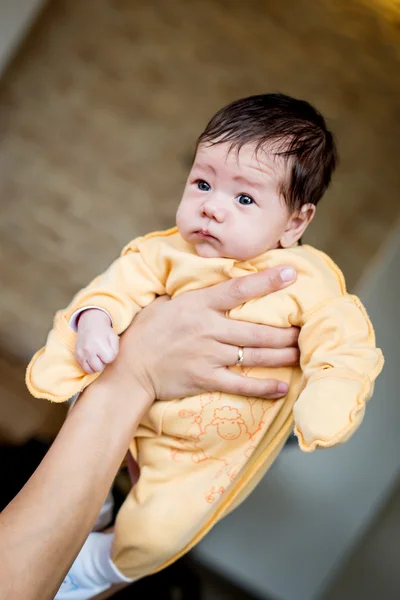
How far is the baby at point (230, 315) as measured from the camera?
3.07ft

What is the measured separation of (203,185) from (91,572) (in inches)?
26.8

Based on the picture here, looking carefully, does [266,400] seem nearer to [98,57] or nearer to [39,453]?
[39,453]

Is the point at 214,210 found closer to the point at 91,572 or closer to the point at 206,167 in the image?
the point at 206,167

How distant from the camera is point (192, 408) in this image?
970mm

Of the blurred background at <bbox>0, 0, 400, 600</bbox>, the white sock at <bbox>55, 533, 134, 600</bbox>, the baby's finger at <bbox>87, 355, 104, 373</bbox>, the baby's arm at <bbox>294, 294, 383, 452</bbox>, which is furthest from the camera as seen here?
the blurred background at <bbox>0, 0, 400, 600</bbox>

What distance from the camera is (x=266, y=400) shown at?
97 centimetres

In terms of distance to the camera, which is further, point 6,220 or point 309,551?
point 6,220

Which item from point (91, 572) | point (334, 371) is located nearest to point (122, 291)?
point (334, 371)

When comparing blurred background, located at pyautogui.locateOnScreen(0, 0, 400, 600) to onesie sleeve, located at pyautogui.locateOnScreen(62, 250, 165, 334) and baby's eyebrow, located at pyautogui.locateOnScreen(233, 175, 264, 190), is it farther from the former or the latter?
baby's eyebrow, located at pyautogui.locateOnScreen(233, 175, 264, 190)

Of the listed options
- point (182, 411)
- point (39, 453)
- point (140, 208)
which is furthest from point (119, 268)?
point (140, 208)

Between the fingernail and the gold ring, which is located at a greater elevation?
the fingernail

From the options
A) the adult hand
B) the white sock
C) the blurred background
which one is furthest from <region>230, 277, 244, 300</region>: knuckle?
the blurred background

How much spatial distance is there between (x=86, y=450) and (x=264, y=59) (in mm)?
2103

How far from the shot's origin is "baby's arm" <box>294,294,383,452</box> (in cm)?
76
